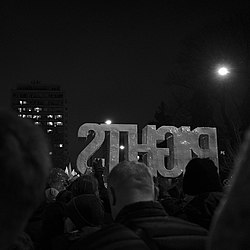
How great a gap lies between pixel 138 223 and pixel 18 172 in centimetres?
147

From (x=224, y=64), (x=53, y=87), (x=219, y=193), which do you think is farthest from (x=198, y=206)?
(x=53, y=87)

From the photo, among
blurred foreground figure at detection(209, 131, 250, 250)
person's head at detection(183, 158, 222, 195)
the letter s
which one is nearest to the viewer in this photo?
blurred foreground figure at detection(209, 131, 250, 250)

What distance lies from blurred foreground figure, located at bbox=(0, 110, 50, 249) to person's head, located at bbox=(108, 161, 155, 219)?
1.47 metres

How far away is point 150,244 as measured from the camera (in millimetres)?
2359

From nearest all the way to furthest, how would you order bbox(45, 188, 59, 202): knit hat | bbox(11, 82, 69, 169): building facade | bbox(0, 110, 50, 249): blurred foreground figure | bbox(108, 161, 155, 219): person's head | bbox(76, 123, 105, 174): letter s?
1. bbox(0, 110, 50, 249): blurred foreground figure
2. bbox(108, 161, 155, 219): person's head
3. bbox(45, 188, 59, 202): knit hat
4. bbox(76, 123, 105, 174): letter s
5. bbox(11, 82, 69, 169): building facade

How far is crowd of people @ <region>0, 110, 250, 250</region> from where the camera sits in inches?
32.9

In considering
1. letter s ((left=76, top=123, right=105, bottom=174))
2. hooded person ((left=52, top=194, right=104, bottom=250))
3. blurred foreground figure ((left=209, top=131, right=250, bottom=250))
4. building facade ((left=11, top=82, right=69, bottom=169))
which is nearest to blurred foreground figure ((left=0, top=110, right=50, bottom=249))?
blurred foreground figure ((left=209, top=131, right=250, bottom=250))

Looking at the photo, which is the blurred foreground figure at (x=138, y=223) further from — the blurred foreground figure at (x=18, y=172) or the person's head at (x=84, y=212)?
the person's head at (x=84, y=212)

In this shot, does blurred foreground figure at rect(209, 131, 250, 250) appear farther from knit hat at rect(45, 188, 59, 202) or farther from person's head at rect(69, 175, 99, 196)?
knit hat at rect(45, 188, 59, 202)

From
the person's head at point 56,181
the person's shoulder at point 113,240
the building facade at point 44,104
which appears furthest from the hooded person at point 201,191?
the building facade at point 44,104

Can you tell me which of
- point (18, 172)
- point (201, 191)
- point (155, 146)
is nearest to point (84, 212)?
point (201, 191)

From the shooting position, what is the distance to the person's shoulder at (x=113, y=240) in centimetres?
218

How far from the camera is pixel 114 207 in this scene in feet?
8.81

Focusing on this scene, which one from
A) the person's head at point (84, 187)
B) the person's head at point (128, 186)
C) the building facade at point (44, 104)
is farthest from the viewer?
the building facade at point (44, 104)
